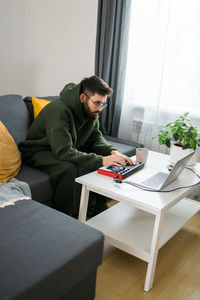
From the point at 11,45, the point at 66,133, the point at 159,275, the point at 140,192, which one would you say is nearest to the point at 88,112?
the point at 66,133

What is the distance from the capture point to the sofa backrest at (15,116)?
236 cm

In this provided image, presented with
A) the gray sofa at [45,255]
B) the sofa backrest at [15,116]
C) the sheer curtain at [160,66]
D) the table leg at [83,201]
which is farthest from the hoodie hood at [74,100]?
the sheer curtain at [160,66]

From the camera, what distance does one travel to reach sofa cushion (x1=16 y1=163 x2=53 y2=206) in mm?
1980

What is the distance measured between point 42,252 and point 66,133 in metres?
0.99

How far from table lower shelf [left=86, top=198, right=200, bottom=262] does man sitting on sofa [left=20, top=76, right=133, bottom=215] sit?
264 millimetres

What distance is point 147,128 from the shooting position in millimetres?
3037

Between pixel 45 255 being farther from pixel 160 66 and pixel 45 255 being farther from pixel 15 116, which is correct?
pixel 160 66

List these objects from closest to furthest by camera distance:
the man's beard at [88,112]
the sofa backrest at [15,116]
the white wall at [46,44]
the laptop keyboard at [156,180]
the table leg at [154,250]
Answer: the table leg at [154,250], the laptop keyboard at [156,180], the man's beard at [88,112], the sofa backrest at [15,116], the white wall at [46,44]

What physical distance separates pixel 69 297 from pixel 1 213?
490 millimetres

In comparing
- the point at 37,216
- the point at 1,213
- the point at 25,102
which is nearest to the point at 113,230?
the point at 37,216

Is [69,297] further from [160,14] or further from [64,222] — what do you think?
[160,14]

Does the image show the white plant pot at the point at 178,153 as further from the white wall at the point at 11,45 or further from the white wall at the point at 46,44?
the white wall at the point at 11,45

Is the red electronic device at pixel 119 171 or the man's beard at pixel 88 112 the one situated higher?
the man's beard at pixel 88 112

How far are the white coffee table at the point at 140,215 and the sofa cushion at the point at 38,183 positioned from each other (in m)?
0.30
